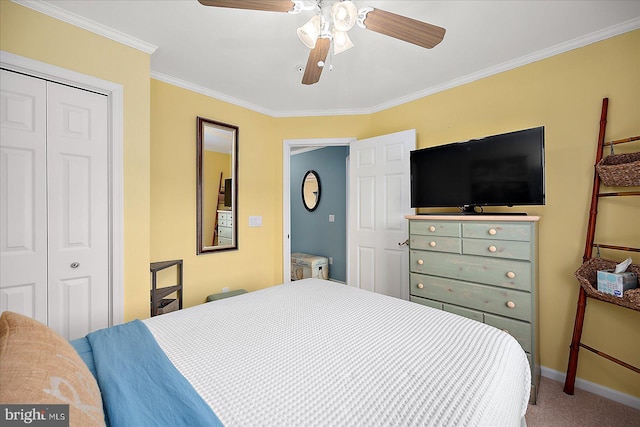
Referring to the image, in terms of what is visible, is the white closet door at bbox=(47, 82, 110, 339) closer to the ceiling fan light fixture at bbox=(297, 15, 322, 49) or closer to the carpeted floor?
the ceiling fan light fixture at bbox=(297, 15, 322, 49)

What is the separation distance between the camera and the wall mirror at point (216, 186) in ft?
9.43

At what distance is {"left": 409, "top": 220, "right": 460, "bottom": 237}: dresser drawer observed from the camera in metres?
2.23

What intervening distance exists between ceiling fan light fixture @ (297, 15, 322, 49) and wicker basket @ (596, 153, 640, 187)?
2015 mm

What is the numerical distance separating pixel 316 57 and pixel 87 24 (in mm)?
1585

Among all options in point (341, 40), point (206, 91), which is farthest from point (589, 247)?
point (206, 91)

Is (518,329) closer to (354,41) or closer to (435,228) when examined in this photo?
(435,228)

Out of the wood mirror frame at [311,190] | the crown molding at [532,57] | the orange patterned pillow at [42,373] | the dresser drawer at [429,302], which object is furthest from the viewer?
the wood mirror frame at [311,190]

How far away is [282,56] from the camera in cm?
228

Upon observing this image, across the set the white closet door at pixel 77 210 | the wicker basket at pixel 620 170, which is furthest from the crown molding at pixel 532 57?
the white closet door at pixel 77 210

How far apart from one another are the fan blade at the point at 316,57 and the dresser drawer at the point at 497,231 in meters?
1.58

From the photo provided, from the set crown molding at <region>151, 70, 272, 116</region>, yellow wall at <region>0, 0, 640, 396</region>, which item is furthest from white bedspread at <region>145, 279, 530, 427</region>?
crown molding at <region>151, 70, 272, 116</region>

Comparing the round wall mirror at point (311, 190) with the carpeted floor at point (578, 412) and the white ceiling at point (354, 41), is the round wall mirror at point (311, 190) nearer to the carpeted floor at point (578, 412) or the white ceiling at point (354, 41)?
the white ceiling at point (354, 41)

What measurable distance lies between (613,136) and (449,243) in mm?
1310

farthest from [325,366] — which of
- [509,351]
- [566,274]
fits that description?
[566,274]
